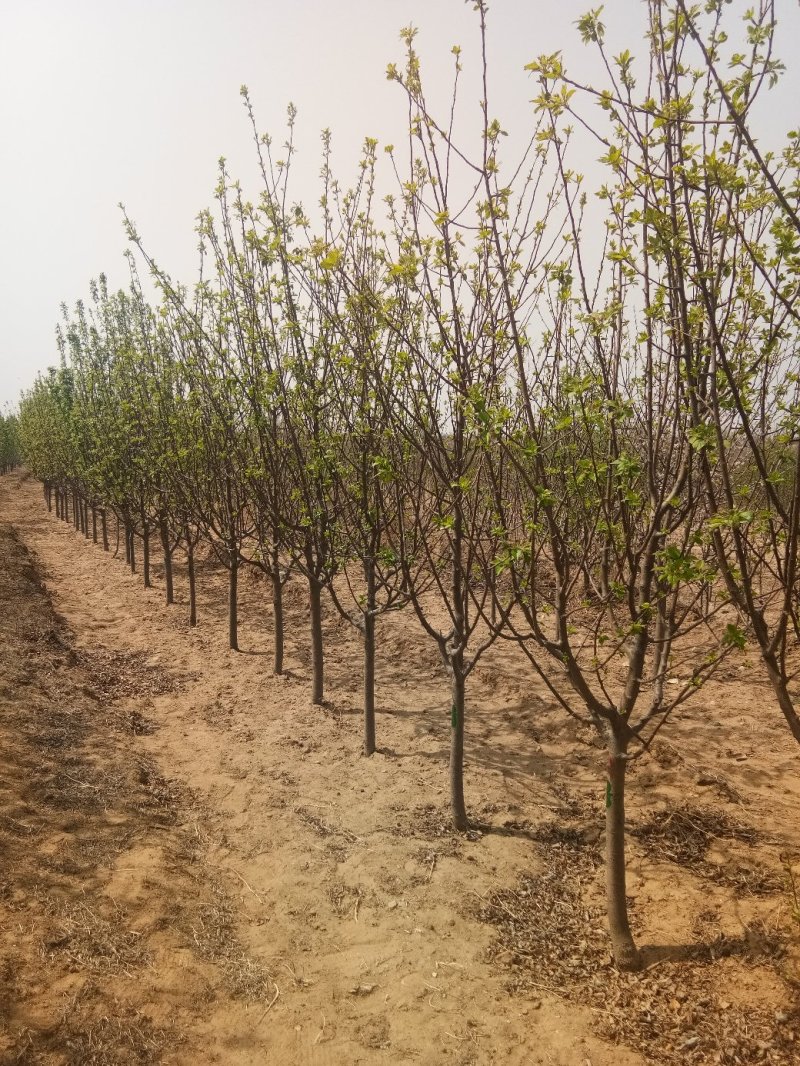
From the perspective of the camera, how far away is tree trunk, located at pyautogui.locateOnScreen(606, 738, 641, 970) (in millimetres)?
3580

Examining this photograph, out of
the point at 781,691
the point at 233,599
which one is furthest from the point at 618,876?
the point at 233,599

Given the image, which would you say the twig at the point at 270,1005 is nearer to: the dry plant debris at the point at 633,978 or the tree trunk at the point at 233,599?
the dry plant debris at the point at 633,978

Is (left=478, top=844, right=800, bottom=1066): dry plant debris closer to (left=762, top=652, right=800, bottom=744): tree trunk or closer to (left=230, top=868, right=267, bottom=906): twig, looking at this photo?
(left=230, top=868, right=267, bottom=906): twig

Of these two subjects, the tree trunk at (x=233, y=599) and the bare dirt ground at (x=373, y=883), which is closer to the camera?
the bare dirt ground at (x=373, y=883)

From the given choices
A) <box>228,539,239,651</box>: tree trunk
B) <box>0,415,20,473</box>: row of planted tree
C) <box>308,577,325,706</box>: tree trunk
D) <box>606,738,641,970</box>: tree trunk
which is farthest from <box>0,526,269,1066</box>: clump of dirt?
<box>0,415,20,473</box>: row of planted tree

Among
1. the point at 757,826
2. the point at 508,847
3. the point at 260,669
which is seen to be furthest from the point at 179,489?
the point at 757,826

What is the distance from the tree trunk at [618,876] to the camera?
3580 mm

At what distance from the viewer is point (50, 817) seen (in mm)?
4602

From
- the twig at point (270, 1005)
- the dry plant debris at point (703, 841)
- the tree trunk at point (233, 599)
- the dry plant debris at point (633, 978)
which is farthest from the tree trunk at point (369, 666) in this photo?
the tree trunk at point (233, 599)

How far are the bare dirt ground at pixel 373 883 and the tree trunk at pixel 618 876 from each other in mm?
113

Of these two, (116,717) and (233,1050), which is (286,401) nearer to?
(116,717)

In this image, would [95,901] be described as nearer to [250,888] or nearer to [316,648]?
[250,888]

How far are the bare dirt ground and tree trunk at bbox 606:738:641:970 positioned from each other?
11 cm

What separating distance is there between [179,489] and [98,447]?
5.54 metres
